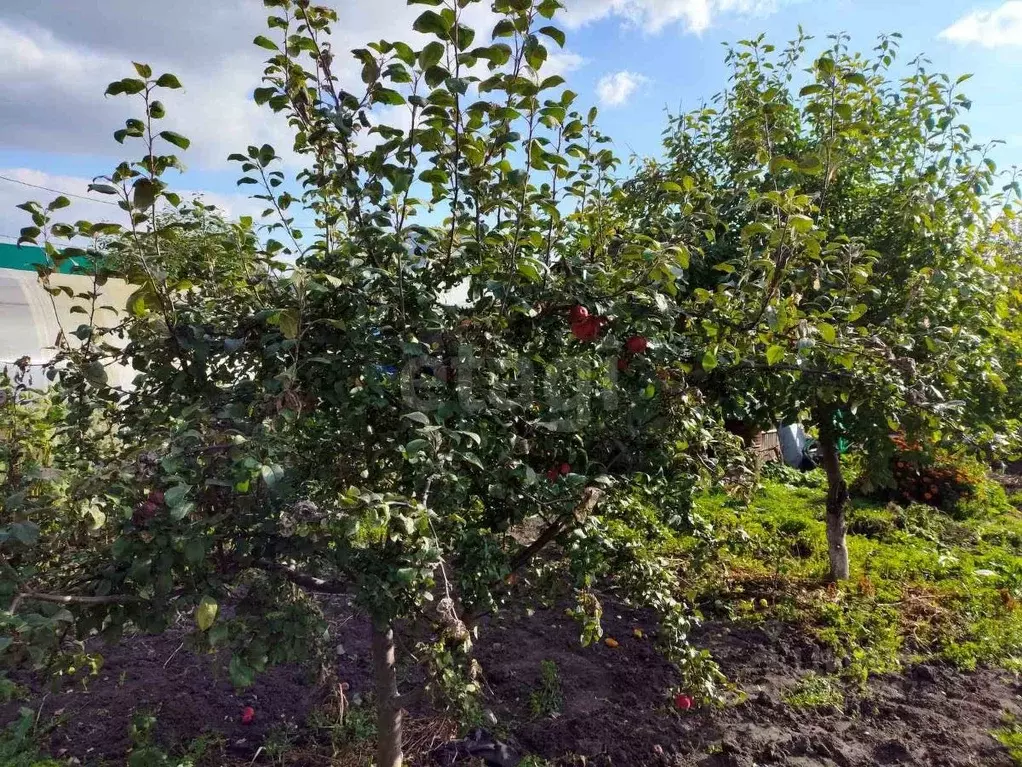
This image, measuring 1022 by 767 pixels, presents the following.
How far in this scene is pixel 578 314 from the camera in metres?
1.95

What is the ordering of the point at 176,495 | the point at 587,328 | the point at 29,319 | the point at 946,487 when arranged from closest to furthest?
1. the point at 176,495
2. the point at 587,328
3. the point at 29,319
4. the point at 946,487

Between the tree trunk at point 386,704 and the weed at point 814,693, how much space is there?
5.74ft

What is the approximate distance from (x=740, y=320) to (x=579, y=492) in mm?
728

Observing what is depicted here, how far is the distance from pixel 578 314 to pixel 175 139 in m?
1.08

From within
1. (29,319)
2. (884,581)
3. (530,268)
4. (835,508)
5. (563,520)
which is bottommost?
(884,581)

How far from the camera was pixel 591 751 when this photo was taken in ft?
8.97

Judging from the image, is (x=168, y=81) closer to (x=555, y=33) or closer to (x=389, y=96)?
(x=389, y=96)

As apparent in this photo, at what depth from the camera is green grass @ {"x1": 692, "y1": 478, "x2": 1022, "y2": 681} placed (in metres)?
→ 3.61

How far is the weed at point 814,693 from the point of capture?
3.10 metres

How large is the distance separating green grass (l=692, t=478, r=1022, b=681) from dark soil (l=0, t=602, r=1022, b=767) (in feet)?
0.71

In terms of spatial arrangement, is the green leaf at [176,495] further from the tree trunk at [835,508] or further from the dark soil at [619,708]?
the tree trunk at [835,508]

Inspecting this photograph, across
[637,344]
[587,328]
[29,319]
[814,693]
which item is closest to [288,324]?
[587,328]

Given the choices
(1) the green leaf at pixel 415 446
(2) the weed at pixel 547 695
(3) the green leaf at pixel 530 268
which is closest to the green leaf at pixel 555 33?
(3) the green leaf at pixel 530 268

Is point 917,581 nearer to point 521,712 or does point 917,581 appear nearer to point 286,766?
point 521,712
